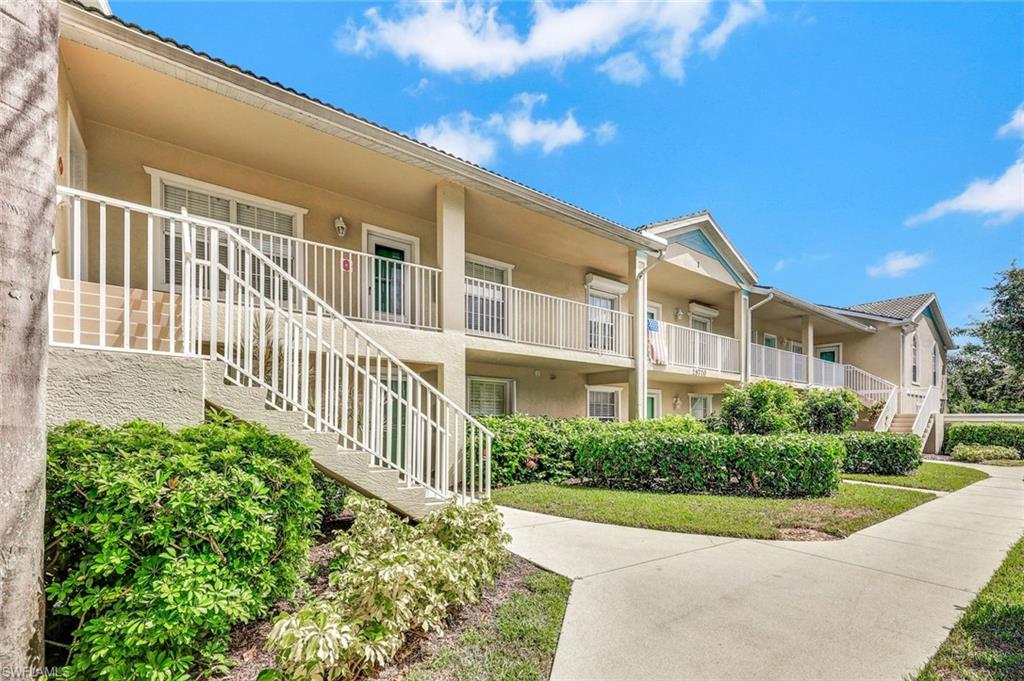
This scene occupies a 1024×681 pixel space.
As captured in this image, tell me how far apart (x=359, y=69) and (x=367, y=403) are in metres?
9.57

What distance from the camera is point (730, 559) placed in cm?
520

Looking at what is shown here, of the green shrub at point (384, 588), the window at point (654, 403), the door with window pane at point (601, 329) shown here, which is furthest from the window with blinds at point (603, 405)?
the green shrub at point (384, 588)

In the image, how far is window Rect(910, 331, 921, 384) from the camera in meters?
22.5

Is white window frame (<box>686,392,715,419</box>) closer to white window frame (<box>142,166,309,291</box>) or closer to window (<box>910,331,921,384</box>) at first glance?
window (<box>910,331,921,384</box>)

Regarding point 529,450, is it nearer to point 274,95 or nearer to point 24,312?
point 274,95

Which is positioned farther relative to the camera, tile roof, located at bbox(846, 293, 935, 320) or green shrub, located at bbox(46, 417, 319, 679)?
tile roof, located at bbox(846, 293, 935, 320)

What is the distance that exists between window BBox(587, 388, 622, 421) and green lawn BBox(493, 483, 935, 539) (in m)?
5.84

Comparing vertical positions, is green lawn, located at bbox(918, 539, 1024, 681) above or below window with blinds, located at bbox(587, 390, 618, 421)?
below

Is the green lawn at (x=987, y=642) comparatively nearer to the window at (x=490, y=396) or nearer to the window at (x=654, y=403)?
the window at (x=490, y=396)

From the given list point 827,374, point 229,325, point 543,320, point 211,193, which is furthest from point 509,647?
point 827,374

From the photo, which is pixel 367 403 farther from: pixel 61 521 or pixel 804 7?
pixel 804 7

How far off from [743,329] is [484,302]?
991 centimetres

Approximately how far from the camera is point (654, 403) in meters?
16.7

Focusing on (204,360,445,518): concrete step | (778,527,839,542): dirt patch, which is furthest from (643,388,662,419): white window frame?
(204,360,445,518): concrete step
